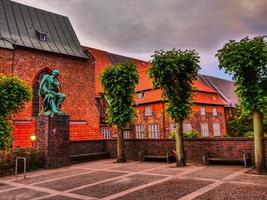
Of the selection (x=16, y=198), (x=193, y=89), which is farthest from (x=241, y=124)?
(x=16, y=198)

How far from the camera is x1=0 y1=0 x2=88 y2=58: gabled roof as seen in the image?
21.8 m

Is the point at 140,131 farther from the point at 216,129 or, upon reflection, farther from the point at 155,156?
the point at 155,156

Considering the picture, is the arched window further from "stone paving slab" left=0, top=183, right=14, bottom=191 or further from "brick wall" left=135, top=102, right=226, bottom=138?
"brick wall" left=135, top=102, right=226, bottom=138

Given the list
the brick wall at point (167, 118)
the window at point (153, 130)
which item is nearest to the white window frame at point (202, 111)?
the brick wall at point (167, 118)

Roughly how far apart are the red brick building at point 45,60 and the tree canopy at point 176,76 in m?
8.29

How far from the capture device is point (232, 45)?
11367 mm

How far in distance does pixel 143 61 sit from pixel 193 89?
3382 centimetres

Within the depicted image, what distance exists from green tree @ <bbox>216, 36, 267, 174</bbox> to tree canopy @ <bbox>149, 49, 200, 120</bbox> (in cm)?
258

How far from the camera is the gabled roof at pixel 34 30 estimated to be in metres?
21.8

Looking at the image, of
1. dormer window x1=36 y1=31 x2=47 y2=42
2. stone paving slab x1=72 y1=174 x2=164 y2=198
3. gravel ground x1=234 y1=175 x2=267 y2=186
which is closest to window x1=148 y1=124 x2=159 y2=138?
dormer window x1=36 y1=31 x2=47 y2=42

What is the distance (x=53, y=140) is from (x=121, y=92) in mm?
4731

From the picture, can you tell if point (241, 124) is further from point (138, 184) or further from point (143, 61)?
point (138, 184)

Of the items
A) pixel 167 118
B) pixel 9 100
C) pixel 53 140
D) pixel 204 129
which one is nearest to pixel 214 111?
pixel 204 129

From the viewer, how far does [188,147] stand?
14.8m
